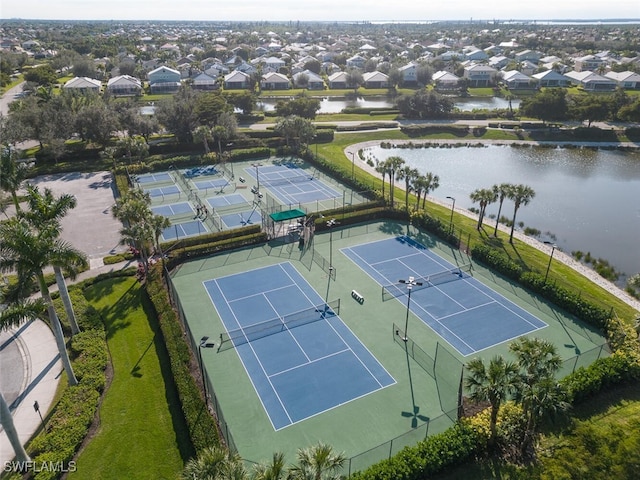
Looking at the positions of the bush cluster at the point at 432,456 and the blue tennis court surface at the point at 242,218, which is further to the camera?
the blue tennis court surface at the point at 242,218

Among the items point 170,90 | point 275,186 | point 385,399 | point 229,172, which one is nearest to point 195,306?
point 385,399

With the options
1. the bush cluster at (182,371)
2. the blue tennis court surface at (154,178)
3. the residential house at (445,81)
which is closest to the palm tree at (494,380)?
the bush cluster at (182,371)

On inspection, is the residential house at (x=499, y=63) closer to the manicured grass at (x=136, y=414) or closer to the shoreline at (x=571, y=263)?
the shoreline at (x=571, y=263)

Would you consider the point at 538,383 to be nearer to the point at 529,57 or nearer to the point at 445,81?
the point at 445,81

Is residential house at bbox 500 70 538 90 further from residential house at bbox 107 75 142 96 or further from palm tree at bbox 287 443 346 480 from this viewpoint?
palm tree at bbox 287 443 346 480

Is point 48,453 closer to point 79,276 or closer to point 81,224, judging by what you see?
point 79,276

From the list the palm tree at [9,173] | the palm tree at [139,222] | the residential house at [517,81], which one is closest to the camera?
the palm tree at [9,173]
